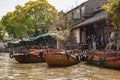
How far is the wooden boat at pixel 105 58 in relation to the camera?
19422mm

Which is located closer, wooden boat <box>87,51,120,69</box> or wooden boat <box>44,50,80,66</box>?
wooden boat <box>87,51,120,69</box>

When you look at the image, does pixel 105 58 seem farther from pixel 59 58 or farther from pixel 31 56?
pixel 31 56

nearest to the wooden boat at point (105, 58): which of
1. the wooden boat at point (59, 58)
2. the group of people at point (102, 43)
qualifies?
the group of people at point (102, 43)

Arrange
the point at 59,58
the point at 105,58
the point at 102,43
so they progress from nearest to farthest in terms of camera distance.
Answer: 1. the point at 105,58
2. the point at 59,58
3. the point at 102,43

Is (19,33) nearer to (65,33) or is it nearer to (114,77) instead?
(65,33)

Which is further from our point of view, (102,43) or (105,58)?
(102,43)

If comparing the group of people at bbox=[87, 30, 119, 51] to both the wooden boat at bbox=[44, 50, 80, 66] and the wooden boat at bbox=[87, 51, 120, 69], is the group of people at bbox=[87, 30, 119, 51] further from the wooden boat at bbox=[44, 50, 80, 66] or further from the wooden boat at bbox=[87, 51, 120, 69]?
the wooden boat at bbox=[44, 50, 80, 66]

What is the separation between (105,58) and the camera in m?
20.8

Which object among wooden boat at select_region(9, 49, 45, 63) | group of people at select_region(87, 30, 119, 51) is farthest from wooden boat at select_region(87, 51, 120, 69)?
wooden boat at select_region(9, 49, 45, 63)

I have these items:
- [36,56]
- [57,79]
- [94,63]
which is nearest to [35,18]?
[36,56]

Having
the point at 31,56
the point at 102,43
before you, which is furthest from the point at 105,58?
the point at 31,56

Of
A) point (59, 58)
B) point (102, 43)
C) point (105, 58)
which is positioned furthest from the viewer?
point (102, 43)

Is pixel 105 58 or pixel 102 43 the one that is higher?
pixel 102 43

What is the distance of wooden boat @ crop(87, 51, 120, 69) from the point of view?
63.7ft
